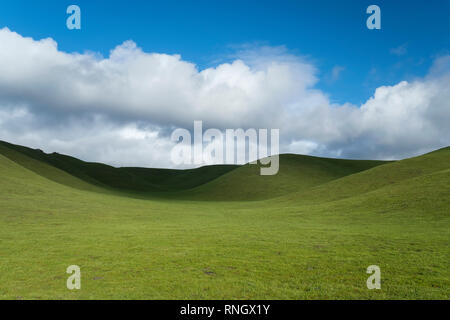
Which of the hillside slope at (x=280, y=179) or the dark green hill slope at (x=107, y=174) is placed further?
the dark green hill slope at (x=107, y=174)

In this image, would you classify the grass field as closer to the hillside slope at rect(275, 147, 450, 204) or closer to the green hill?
the hillside slope at rect(275, 147, 450, 204)

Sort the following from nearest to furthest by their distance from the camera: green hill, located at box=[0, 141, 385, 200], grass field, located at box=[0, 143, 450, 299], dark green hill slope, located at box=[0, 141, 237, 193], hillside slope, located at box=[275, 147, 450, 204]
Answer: grass field, located at box=[0, 143, 450, 299], hillside slope, located at box=[275, 147, 450, 204], green hill, located at box=[0, 141, 385, 200], dark green hill slope, located at box=[0, 141, 237, 193]

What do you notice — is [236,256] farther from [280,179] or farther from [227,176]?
[227,176]

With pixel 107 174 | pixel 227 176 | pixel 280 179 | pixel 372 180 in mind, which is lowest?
pixel 372 180

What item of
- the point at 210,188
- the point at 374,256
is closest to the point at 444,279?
the point at 374,256

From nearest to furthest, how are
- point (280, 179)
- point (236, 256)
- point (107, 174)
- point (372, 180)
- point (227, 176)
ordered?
point (236, 256)
point (372, 180)
point (280, 179)
point (227, 176)
point (107, 174)

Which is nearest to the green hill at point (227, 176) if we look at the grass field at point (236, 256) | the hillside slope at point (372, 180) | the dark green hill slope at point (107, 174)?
the dark green hill slope at point (107, 174)

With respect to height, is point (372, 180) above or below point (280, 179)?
below

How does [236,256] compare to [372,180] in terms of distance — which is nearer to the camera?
[236,256]

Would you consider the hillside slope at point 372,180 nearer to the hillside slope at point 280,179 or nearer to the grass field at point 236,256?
the grass field at point 236,256

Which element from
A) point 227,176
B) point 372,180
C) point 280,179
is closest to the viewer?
point 372,180

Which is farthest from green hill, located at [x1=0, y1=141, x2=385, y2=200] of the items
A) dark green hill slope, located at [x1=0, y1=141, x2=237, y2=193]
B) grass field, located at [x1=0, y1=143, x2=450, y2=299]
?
grass field, located at [x1=0, y1=143, x2=450, y2=299]

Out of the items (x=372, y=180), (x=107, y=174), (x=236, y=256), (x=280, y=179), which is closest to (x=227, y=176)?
(x=280, y=179)

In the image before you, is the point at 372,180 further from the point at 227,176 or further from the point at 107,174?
the point at 107,174
